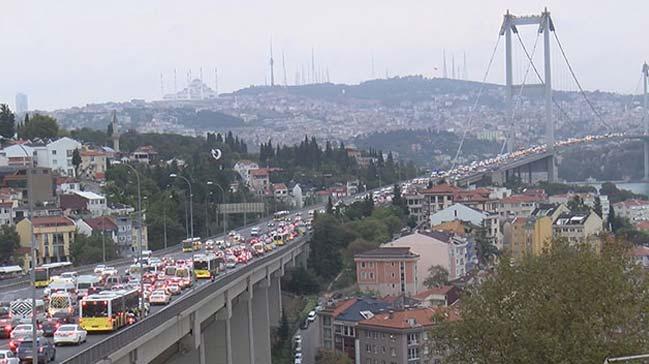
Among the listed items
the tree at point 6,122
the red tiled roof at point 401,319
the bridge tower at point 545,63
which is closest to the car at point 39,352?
the red tiled roof at point 401,319

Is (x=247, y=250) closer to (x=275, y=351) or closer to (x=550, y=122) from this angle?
(x=275, y=351)

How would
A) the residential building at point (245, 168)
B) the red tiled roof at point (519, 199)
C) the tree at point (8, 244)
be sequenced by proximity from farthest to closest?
the residential building at point (245, 168)
the red tiled roof at point (519, 199)
the tree at point (8, 244)

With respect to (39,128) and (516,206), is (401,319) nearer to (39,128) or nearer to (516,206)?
(516,206)

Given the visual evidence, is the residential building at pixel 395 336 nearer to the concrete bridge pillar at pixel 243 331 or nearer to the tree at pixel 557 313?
the concrete bridge pillar at pixel 243 331

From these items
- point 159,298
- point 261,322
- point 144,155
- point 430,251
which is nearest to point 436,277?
point 430,251

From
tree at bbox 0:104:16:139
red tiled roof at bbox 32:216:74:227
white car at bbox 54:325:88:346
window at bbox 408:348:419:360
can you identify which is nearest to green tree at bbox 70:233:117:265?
red tiled roof at bbox 32:216:74:227

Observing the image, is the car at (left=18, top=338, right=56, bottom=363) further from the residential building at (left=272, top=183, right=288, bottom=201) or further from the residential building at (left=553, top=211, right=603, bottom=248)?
the residential building at (left=272, top=183, right=288, bottom=201)
